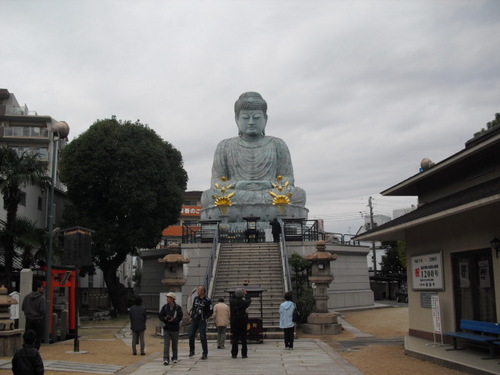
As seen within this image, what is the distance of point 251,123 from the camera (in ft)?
107

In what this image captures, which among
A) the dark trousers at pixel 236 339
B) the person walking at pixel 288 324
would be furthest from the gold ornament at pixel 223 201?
the dark trousers at pixel 236 339

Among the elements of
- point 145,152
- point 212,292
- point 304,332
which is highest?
point 145,152

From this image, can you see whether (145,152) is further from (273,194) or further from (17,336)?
(17,336)

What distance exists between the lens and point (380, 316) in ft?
73.2

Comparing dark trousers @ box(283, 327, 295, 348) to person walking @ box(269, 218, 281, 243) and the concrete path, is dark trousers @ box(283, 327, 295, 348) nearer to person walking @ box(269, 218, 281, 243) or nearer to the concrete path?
the concrete path

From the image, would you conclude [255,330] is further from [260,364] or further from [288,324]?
[260,364]

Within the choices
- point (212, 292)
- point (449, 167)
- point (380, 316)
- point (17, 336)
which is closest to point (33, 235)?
point (17, 336)

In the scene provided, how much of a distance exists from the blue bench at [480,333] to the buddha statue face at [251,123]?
22.2 meters

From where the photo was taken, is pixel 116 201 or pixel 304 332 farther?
pixel 116 201

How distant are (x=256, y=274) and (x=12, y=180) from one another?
901 centimetres

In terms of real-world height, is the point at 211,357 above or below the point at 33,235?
below

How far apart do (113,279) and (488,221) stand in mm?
21354

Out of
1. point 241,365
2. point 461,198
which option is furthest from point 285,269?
point 461,198

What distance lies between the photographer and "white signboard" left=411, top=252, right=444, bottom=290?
496 inches
